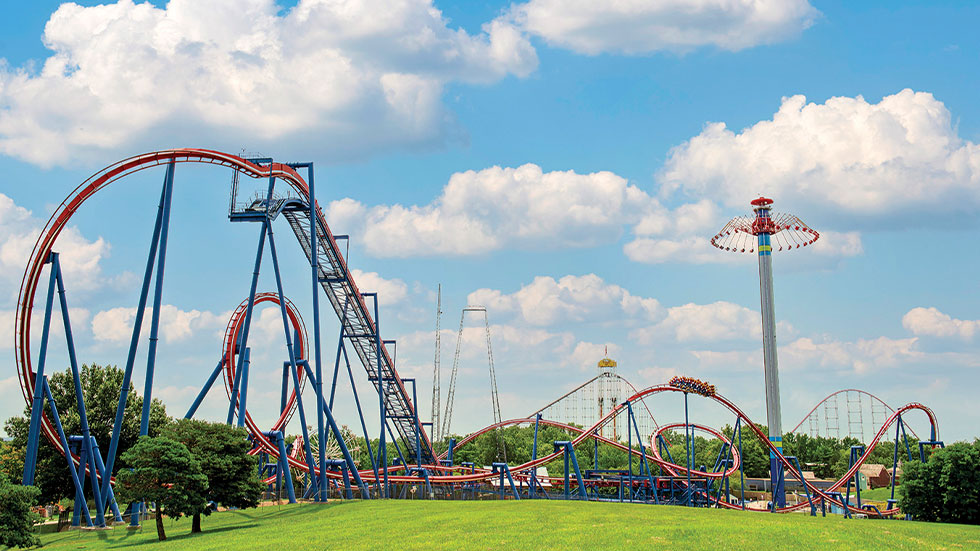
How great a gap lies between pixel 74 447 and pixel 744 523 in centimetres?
3123

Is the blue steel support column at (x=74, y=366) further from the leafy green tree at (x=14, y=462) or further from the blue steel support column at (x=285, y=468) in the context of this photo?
the leafy green tree at (x=14, y=462)

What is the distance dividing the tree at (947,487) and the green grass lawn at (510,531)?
258 inches

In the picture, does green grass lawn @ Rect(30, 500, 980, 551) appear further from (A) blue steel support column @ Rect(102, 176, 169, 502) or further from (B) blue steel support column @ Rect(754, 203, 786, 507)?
(B) blue steel support column @ Rect(754, 203, 786, 507)

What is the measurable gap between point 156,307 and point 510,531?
58.6 ft

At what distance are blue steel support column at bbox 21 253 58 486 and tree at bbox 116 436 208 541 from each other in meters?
4.80

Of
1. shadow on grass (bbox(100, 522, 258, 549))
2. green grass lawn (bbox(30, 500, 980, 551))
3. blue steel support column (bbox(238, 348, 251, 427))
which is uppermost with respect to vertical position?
blue steel support column (bbox(238, 348, 251, 427))

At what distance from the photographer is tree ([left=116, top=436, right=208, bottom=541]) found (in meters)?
31.7

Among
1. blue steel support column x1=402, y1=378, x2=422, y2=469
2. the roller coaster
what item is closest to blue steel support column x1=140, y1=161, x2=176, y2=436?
the roller coaster

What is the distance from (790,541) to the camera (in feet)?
88.8

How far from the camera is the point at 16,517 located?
29.7 metres

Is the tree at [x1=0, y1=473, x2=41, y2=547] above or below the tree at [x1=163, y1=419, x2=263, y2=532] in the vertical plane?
below

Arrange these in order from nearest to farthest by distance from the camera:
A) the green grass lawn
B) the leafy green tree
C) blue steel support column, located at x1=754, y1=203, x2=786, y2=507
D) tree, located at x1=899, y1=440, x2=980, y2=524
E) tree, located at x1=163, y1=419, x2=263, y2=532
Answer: the green grass lawn
tree, located at x1=163, y1=419, x2=263, y2=532
tree, located at x1=899, y1=440, x2=980, y2=524
the leafy green tree
blue steel support column, located at x1=754, y1=203, x2=786, y2=507

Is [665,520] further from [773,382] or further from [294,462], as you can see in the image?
[773,382]

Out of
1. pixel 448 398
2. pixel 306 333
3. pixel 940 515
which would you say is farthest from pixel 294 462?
pixel 448 398
